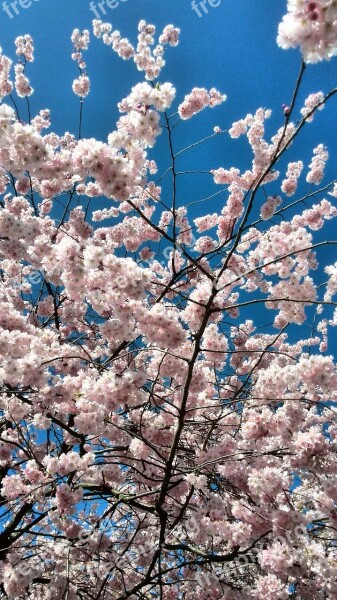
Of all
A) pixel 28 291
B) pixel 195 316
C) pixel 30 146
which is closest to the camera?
pixel 30 146

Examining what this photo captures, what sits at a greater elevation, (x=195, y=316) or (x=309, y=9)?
(x=195, y=316)

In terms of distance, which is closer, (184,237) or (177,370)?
(177,370)

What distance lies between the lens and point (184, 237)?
750 cm

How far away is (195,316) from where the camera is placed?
14.3ft

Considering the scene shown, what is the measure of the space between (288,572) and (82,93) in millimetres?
7961

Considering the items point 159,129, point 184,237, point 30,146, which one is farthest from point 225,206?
point 30,146

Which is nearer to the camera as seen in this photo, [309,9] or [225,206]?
[309,9]

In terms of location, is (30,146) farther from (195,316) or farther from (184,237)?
(184,237)

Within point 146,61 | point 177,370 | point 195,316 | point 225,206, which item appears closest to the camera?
point 195,316

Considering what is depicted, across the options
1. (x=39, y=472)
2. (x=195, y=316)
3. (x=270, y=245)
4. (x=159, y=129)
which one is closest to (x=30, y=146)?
(x=159, y=129)

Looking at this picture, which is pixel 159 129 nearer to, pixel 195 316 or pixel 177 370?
pixel 195 316

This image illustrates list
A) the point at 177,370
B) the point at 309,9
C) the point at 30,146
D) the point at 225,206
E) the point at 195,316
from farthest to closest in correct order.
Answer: the point at 225,206
the point at 177,370
the point at 195,316
the point at 30,146
the point at 309,9

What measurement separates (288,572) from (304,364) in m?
2.13

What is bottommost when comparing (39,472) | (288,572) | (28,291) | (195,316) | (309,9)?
(288,572)
